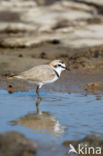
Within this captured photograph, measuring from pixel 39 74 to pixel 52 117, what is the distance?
82.4 inches

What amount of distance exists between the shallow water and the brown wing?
1.38ft

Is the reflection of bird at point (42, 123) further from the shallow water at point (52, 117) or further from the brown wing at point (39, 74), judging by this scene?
the brown wing at point (39, 74)

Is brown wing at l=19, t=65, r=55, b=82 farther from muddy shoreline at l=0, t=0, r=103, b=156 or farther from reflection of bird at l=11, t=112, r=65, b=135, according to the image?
reflection of bird at l=11, t=112, r=65, b=135

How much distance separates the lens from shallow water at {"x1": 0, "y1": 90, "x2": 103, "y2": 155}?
5832mm

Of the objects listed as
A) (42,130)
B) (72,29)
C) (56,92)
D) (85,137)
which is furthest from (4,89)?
(72,29)

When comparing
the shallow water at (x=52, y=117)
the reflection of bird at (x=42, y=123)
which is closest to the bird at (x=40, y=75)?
the shallow water at (x=52, y=117)

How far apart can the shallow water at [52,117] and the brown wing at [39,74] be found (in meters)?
0.42

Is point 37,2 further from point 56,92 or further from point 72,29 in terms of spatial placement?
point 56,92

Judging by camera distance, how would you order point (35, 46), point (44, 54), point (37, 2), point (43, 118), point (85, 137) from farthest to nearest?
point (37, 2) → point (35, 46) → point (44, 54) → point (43, 118) → point (85, 137)

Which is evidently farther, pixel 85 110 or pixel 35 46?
pixel 35 46

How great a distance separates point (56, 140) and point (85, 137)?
43 cm

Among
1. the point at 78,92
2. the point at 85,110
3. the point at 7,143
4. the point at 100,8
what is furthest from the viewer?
the point at 100,8

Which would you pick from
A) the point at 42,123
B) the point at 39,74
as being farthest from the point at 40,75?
the point at 42,123

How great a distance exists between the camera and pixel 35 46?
46.7 ft
